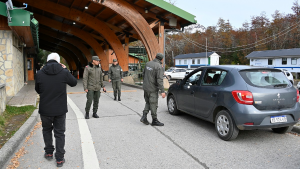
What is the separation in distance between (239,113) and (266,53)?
141ft

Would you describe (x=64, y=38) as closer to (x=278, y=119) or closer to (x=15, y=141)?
(x=15, y=141)

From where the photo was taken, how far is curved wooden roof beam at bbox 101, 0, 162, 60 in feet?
47.1

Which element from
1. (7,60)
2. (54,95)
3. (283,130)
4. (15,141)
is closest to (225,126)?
(283,130)

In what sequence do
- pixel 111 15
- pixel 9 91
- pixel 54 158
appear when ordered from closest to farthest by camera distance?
pixel 54 158, pixel 9 91, pixel 111 15

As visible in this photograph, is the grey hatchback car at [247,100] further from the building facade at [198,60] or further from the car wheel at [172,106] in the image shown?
the building facade at [198,60]

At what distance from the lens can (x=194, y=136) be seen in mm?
5426

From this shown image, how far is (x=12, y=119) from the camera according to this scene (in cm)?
668

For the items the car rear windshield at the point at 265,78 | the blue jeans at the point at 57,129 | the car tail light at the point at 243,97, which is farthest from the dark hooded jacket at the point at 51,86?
the car rear windshield at the point at 265,78

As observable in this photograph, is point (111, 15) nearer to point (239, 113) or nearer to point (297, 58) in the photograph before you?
point (239, 113)

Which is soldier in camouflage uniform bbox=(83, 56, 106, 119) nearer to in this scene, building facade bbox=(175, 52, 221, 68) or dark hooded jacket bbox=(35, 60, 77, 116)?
dark hooded jacket bbox=(35, 60, 77, 116)

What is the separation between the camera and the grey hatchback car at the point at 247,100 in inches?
186

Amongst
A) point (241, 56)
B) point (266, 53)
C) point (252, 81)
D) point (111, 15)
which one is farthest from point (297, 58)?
point (252, 81)

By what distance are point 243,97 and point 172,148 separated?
68.3 inches

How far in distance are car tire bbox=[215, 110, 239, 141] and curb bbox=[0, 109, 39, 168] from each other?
4.12m
